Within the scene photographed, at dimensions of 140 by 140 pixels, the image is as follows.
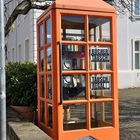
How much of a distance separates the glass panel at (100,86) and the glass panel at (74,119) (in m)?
0.25

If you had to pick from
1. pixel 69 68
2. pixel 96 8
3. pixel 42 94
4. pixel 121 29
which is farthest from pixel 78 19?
pixel 121 29

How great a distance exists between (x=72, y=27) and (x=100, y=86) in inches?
36.1

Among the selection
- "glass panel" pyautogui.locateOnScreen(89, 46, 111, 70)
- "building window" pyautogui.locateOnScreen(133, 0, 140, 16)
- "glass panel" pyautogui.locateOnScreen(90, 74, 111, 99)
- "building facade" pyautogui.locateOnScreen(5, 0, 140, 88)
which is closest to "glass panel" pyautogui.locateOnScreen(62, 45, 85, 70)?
"glass panel" pyautogui.locateOnScreen(89, 46, 111, 70)

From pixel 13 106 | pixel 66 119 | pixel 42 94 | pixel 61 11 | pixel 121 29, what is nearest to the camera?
pixel 61 11

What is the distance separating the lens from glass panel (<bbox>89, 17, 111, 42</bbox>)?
5.89m

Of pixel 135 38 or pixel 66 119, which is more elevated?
pixel 135 38

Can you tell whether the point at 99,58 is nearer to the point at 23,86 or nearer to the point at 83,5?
the point at 83,5

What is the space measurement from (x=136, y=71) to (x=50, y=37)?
2091 cm

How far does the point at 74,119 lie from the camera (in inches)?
244

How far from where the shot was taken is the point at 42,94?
643 centimetres

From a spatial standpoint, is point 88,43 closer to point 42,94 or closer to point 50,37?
point 50,37

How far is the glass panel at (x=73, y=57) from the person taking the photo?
5.71 meters

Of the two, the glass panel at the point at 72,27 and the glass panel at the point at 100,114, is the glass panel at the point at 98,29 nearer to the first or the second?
the glass panel at the point at 72,27

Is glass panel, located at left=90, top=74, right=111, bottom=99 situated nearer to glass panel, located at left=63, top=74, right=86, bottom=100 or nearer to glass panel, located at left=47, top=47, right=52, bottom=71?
glass panel, located at left=63, top=74, right=86, bottom=100
